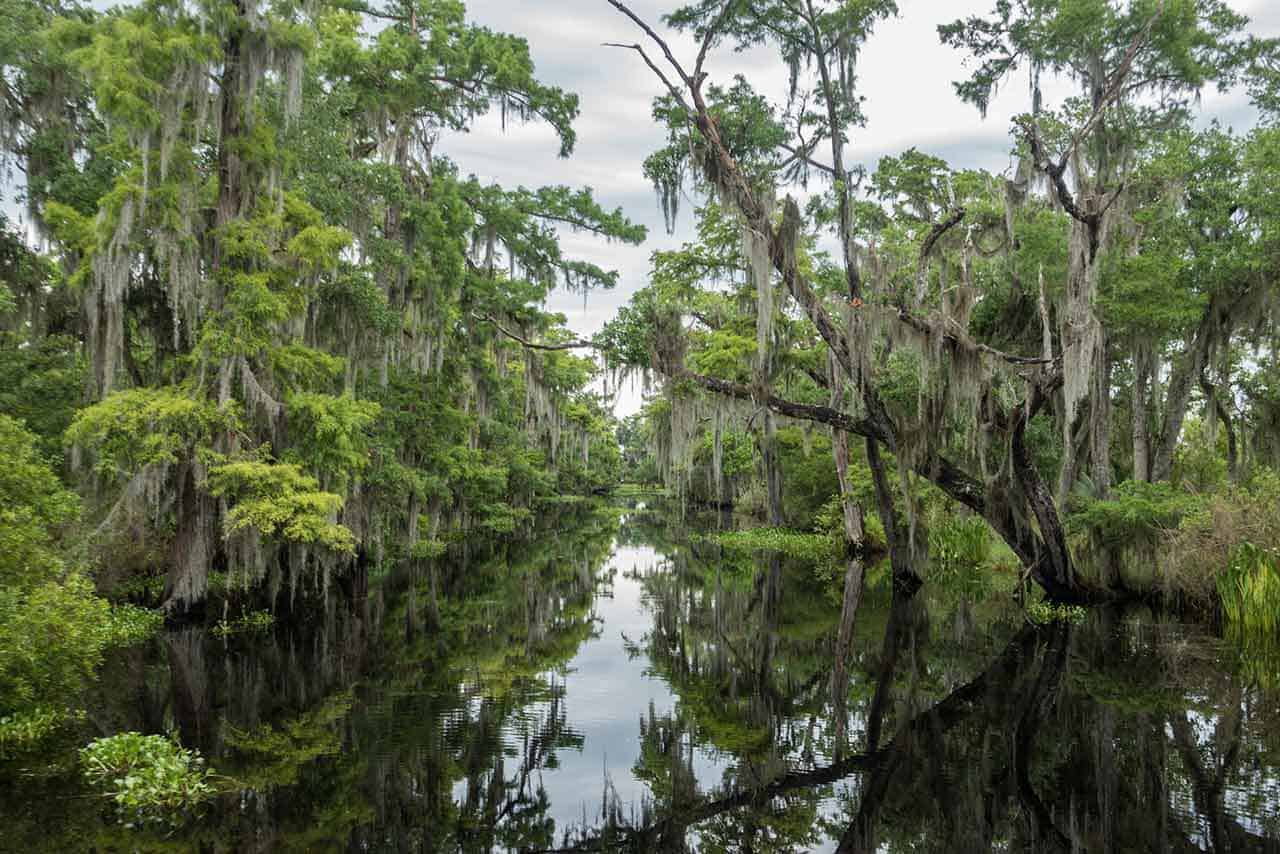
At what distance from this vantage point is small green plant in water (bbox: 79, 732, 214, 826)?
5.66m

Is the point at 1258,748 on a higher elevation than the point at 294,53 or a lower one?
lower

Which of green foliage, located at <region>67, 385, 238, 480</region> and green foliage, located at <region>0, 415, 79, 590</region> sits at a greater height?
green foliage, located at <region>67, 385, 238, 480</region>

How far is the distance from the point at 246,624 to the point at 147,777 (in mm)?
7667

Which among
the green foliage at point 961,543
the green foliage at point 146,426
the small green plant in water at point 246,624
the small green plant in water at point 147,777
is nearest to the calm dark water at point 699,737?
the small green plant in water at point 147,777

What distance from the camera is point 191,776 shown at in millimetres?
6074

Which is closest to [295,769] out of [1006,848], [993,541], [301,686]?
[301,686]

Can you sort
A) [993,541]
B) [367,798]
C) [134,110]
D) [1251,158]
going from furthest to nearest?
[993,541] → [1251,158] → [134,110] → [367,798]

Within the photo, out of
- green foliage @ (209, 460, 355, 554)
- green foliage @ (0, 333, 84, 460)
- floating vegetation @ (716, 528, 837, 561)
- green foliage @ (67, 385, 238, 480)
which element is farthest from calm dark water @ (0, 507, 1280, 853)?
floating vegetation @ (716, 528, 837, 561)

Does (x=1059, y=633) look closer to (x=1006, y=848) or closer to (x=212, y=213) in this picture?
(x=1006, y=848)

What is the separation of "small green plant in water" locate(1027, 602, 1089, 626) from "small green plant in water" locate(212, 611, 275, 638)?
1280 cm

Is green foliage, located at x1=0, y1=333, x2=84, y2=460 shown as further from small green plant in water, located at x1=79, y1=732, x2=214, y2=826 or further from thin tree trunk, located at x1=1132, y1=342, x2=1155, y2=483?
thin tree trunk, located at x1=1132, y1=342, x2=1155, y2=483

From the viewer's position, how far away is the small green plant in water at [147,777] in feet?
18.6

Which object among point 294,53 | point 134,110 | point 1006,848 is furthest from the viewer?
point 294,53

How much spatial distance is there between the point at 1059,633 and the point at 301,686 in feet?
35.6
